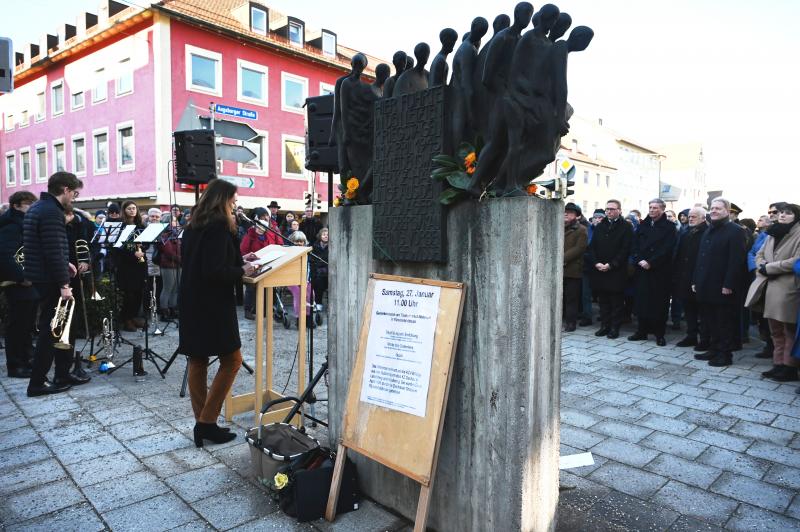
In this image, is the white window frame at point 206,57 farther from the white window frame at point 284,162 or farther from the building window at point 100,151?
the building window at point 100,151

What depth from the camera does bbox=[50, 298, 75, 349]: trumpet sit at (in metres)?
5.28

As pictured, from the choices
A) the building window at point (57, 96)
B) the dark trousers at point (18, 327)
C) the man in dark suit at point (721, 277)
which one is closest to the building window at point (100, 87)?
the building window at point (57, 96)

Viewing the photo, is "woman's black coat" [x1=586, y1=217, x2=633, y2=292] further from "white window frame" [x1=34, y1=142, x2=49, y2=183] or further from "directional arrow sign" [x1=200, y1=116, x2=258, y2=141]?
"white window frame" [x1=34, y1=142, x2=49, y2=183]

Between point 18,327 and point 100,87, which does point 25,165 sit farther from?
point 18,327

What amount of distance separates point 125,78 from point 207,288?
23442 millimetres

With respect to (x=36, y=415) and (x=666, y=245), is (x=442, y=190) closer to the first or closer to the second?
(x=36, y=415)

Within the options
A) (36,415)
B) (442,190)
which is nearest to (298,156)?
(36,415)

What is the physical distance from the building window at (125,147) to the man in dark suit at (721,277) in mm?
22431

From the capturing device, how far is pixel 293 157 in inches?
1043

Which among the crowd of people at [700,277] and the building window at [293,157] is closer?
the crowd of people at [700,277]

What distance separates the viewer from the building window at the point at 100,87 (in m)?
24.8

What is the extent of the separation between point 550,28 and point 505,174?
0.73 meters

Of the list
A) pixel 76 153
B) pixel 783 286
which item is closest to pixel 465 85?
pixel 783 286

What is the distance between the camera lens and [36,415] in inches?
189
